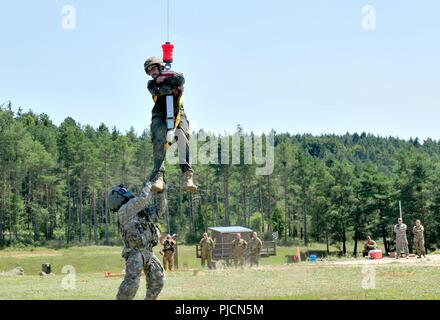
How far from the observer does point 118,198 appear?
12.1 metres

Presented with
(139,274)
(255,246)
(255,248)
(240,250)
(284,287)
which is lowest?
(284,287)

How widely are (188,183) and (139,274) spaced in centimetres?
196

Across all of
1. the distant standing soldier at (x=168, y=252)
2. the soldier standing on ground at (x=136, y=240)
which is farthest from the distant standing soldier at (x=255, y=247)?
the soldier standing on ground at (x=136, y=240)

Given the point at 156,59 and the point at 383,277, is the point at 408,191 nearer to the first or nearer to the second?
the point at 383,277

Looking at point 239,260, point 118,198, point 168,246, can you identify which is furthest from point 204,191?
point 118,198

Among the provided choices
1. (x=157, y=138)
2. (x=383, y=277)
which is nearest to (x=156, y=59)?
(x=157, y=138)

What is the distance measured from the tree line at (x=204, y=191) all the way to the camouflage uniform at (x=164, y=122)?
252 ft

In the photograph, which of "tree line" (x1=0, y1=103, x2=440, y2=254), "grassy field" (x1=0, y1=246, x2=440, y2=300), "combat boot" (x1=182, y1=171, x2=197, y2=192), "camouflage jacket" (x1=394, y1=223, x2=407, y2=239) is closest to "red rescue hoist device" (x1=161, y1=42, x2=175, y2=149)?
"combat boot" (x1=182, y1=171, x2=197, y2=192)

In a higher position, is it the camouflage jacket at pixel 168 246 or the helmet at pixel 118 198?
the helmet at pixel 118 198

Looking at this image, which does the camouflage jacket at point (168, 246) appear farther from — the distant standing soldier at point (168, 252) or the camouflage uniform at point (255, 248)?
the camouflage uniform at point (255, 248)

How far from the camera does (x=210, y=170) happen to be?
11925 cm

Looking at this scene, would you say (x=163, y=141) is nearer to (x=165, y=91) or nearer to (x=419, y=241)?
(x=165, y=91)

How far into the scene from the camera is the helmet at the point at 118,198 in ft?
39.5
